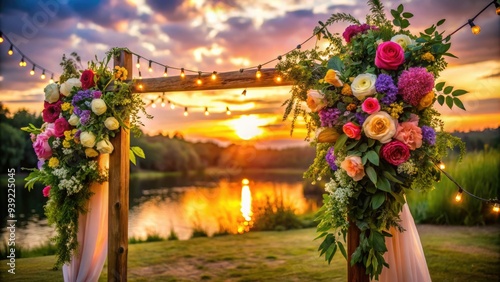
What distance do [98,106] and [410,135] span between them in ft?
9.48

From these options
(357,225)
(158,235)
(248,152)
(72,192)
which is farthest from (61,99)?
(248,152)

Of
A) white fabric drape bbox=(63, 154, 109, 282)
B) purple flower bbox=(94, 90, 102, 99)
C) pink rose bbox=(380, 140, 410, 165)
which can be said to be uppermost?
purple flower bbox=(94, 90, 102, 99)

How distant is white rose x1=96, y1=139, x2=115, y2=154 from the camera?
14.4 ft

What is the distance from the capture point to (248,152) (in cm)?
1290

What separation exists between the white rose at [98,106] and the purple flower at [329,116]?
2.25 meters

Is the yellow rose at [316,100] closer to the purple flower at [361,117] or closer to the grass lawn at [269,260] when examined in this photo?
the purple flower at [361,117]

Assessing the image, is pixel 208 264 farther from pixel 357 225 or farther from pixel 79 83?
pixel 357 225

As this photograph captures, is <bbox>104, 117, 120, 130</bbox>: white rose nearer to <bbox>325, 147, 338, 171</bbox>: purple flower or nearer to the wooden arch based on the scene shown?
the wooden arch

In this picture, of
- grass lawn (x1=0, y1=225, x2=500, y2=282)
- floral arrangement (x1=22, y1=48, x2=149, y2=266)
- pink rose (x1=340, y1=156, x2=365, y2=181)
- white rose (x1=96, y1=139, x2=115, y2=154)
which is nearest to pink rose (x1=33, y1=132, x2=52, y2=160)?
floral arrangement (x1=22, y1=48, x2=149, y2=266)

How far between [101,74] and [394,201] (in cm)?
312

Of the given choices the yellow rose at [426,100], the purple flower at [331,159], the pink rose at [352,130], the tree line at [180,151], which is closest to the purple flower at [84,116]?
the purple flower at [331,159]

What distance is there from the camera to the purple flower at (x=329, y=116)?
314cm

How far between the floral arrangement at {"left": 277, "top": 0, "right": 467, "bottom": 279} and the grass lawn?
6.88 ft

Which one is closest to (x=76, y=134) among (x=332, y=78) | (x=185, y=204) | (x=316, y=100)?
(x=316, y=100)
